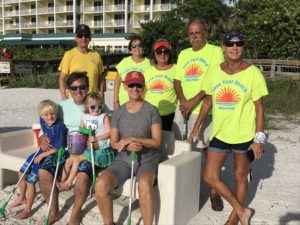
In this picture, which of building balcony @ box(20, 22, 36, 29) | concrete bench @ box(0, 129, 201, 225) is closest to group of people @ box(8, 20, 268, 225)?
concrete bench @ box(0, 129, 201, 225)

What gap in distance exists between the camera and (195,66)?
409 cm

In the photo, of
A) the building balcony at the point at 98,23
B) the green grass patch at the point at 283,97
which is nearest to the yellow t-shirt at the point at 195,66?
the green grass patch at the point at 283,97

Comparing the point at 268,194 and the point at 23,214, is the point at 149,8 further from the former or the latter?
the point at 23,214

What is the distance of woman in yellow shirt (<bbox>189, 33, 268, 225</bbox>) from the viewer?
3.24 meters

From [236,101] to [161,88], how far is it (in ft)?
4.14

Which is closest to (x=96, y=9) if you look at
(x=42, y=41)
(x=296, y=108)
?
(x=42, y=41)

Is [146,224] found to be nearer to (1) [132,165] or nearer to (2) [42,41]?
(1) [132,165]

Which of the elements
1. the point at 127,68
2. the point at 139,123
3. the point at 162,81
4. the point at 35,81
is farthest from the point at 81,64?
the point at 35,81

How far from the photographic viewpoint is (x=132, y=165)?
3475 mm

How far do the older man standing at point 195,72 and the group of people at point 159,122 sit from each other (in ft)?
0.03

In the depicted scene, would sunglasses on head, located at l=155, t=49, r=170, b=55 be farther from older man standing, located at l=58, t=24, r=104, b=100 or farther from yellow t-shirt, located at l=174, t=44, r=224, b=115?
older man standing, located at l=58, t=24, r=104, b=100

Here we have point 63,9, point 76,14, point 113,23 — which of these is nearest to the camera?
point 113,23

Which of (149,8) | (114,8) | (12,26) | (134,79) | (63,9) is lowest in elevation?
(134,79)

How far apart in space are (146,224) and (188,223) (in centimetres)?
66
